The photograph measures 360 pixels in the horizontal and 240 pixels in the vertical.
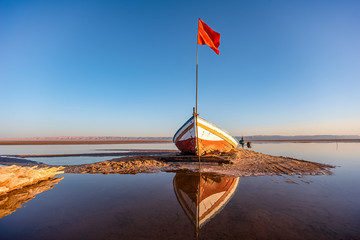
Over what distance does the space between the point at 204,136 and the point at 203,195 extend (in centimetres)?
725

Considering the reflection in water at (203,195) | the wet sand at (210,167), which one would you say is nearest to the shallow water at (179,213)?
the reflection in water at (203,195)

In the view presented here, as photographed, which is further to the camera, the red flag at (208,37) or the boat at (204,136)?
the boat at (204,136)

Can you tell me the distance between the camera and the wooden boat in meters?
11.8

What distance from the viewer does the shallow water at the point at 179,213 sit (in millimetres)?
3207

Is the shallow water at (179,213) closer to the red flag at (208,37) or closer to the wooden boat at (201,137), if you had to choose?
the wooden boat at (201,137)

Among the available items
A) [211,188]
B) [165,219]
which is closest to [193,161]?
[211,188]

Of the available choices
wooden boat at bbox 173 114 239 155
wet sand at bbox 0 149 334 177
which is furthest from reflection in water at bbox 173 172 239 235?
wooden boat at bbox 173 114 239 155

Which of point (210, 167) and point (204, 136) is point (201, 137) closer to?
point (204, 136)

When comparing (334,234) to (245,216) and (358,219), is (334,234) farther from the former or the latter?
(245,216)

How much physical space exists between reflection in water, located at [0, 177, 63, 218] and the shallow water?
228mm

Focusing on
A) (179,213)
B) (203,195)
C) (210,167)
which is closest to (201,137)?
(210,167)

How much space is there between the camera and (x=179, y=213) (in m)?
4.04

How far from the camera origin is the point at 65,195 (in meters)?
5.52

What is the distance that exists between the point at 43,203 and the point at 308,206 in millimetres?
7580
